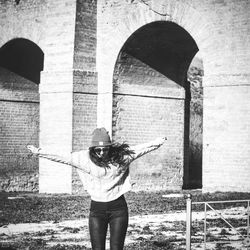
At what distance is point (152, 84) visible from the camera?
18.0 m

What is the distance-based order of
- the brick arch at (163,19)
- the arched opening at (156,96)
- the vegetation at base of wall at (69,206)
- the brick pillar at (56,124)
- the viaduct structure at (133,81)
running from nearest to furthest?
the vegetation at base of wall at (69,206)
the viaduct structure at (133,81)
the brick arch at (163,19)
the brick pillar at (56,124)
the arched opening at (156,96)

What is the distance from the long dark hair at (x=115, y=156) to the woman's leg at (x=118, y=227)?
1.54 ft

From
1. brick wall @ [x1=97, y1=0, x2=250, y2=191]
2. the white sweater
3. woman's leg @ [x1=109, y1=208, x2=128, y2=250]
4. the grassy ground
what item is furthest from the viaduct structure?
woman's leg @ [x1=109, y1=208, x2=128, y2=250]

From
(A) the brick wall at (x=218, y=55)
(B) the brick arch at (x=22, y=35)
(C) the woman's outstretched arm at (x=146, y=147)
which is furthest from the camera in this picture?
(B) the brick arch at (x=22, y=35)

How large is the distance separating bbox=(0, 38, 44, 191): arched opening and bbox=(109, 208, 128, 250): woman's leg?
48.2 feet

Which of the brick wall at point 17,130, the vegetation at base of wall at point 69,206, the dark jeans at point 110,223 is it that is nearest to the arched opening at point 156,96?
the vegetation at base of wall at point 69,206

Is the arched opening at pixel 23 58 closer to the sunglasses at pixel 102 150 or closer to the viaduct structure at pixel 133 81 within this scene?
the viaduct structure at pixel 133 81

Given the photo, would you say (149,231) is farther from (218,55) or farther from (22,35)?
(22,35)

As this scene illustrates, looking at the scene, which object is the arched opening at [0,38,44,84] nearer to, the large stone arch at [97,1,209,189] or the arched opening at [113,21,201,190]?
the large stone arch at [97,1,209,189]

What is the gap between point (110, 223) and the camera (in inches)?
219

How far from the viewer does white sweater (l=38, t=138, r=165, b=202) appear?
567cm

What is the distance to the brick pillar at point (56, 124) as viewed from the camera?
16.9 meters

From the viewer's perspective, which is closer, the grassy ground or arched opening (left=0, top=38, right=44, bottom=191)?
the grassy ground

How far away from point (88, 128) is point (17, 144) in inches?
161
